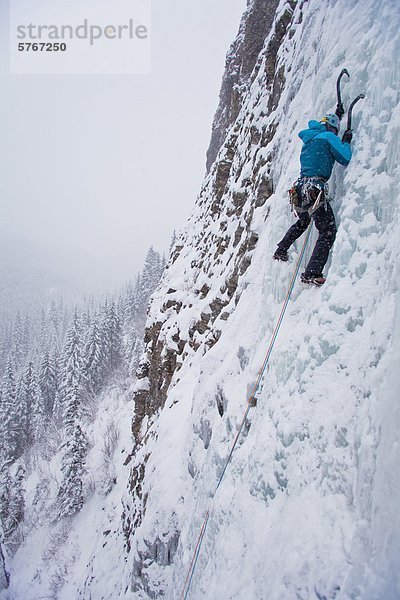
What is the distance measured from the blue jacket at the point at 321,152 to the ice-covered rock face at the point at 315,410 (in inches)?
6.9

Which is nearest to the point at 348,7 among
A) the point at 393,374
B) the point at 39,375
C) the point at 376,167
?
the point at 376,167

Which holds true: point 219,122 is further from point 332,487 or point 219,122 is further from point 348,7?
point 332,487

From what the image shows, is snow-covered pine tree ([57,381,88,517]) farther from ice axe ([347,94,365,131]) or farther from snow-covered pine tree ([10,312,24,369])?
snow-covered pine tree ([10,312,24,369])

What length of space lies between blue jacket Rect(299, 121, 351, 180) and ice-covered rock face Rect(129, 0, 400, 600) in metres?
0.18

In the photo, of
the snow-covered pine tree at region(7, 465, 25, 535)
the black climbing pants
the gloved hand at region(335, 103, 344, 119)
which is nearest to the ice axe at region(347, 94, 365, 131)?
the gloved hand at region(335, 103, 344, 119)

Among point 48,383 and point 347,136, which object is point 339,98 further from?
point 48,383

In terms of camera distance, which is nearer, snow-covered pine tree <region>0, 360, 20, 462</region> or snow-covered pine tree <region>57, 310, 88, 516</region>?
snow-covered pine tree <region>57, 310, 88, 516</region>

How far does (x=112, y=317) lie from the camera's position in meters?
44.2

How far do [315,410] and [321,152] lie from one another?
10.1 feet

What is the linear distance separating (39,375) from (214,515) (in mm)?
45903

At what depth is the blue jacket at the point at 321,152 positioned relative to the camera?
11.8ft

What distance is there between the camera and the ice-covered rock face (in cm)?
229

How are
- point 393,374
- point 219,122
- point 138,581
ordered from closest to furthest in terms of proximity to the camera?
point 393,374, point 138,581, point 219,122

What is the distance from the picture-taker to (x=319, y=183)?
3.75 m
